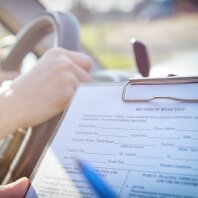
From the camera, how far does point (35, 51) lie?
136 centimetres

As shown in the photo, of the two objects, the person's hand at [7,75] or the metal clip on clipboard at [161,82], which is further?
the person's hand at [7,75]

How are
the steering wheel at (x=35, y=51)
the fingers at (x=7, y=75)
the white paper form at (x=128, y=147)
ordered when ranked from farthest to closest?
the fingers at (x=7, y=75) < the steering wheel at (x=35, y=51) < the white paper form at (x=128, y=147)

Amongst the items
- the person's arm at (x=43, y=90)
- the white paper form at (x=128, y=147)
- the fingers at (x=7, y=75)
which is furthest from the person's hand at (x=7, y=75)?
the white paper form at (x=128, y=147)

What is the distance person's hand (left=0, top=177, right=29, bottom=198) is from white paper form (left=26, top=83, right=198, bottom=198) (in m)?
0.01

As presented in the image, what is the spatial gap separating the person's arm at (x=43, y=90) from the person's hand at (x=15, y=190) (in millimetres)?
274

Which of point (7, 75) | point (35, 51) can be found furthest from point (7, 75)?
point (35, 51)

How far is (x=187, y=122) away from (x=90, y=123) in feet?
0.55

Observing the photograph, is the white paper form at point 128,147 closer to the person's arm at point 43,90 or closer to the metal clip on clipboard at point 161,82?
the metal clip on clipboard at point 161,82

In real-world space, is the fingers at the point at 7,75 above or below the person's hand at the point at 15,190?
above

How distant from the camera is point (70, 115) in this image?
0.77m

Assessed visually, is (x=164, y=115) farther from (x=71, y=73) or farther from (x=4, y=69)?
(x=4, y=69)

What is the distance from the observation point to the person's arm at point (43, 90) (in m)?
0.94

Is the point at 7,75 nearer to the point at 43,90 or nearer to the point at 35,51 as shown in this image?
the point at 35,51

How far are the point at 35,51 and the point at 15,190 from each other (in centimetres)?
75
